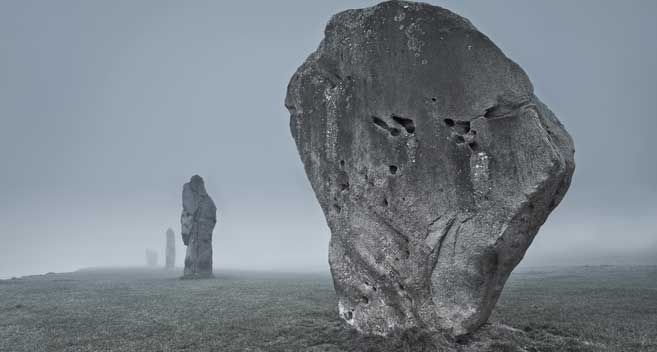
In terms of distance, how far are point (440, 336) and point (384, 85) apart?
26.1 feet

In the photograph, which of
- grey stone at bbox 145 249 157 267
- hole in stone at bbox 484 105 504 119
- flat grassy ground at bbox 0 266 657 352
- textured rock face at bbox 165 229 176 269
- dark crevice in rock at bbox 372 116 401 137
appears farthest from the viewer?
grey stone at bbox 145 249 157 267

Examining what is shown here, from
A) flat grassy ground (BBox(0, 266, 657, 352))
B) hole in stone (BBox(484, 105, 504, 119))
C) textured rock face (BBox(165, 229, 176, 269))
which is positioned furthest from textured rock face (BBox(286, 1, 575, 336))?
textured rock face (BBox(165, 229, 176, 269))

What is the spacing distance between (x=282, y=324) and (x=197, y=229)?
29.3m

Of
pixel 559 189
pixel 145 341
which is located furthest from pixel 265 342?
pixel 559 189

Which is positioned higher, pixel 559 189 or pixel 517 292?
pixel 559 189

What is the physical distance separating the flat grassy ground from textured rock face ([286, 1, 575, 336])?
4.87 ft

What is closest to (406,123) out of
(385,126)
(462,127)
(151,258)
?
(385,126)

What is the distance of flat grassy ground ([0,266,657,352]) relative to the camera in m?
13.0

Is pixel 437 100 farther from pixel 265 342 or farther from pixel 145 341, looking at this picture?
pixel 145 341

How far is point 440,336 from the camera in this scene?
39.4ft

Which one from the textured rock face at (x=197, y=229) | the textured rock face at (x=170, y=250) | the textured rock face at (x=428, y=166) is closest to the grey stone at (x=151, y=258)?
the textured rock face at (x=170, y=250)

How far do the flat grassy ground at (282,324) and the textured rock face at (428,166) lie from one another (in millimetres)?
1484

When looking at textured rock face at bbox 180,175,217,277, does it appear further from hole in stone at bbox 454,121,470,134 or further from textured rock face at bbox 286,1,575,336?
hole in stone at bbox 454,121,470,134

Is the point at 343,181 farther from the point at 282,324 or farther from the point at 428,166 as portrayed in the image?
the point at 282,324
